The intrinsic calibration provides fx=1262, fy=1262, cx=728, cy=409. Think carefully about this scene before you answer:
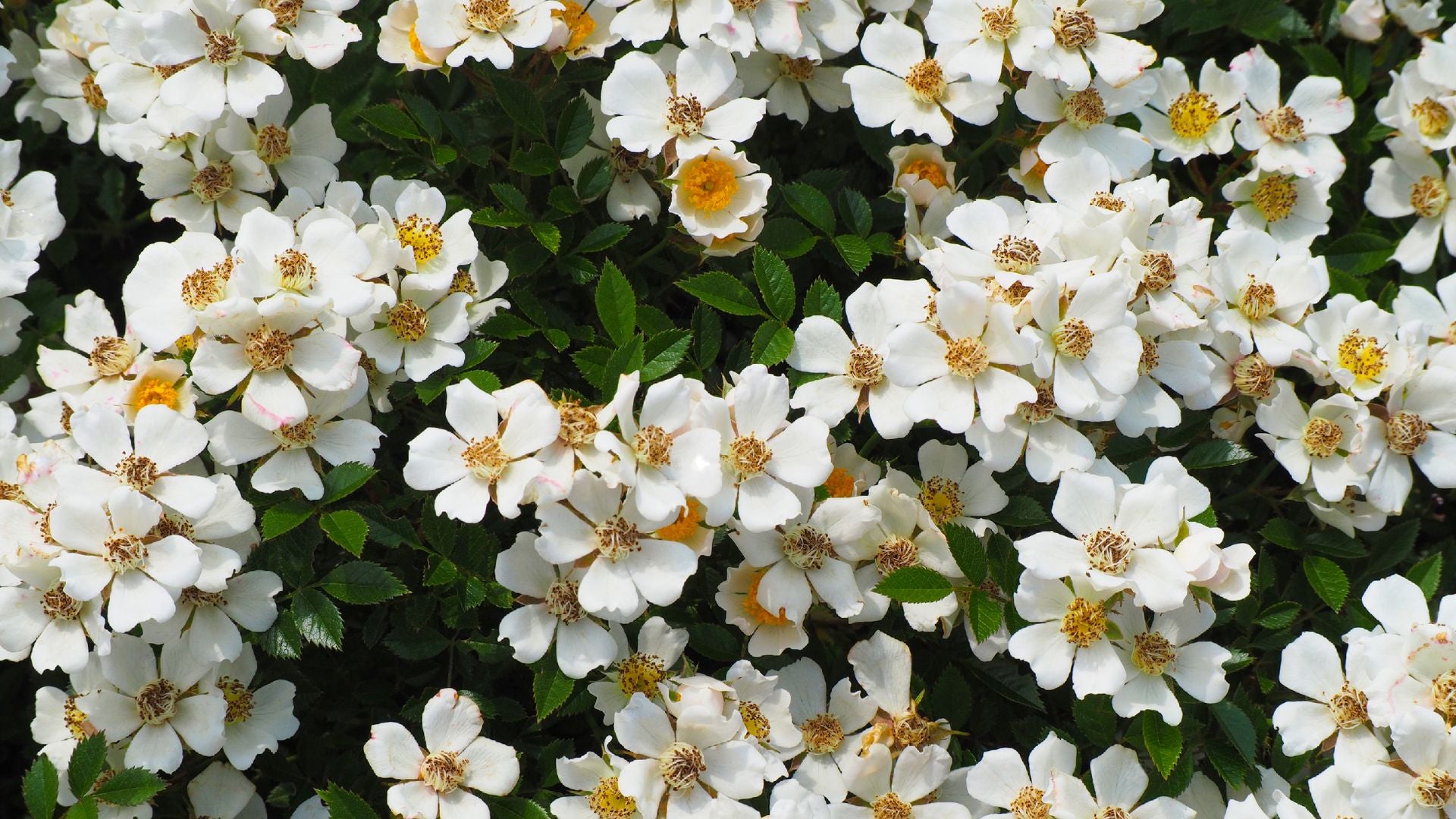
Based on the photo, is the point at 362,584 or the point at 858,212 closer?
the point at 362,584

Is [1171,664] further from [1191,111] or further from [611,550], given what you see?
[1191,111]

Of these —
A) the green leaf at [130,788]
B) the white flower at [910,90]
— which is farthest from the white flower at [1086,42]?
the green leaf at [130,788]

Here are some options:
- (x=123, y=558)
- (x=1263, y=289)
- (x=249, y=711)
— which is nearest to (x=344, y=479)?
(x=123, y=558)

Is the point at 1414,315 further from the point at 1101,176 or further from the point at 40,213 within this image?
the point at 40,213

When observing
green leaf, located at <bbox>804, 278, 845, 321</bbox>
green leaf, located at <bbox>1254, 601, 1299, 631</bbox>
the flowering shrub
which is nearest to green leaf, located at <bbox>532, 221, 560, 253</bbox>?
the flowering shrub

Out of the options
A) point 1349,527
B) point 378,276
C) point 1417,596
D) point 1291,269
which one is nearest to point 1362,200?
point 1291,269
